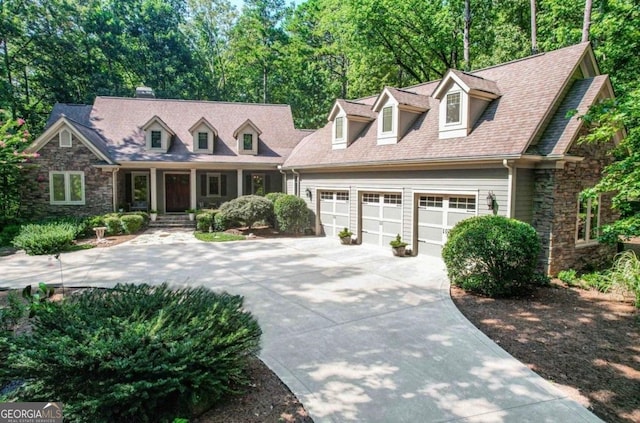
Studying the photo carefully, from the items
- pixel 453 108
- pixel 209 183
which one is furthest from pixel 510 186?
pixel 209 183

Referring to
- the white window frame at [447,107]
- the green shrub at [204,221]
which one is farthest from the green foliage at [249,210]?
the white window frame at [447,107]

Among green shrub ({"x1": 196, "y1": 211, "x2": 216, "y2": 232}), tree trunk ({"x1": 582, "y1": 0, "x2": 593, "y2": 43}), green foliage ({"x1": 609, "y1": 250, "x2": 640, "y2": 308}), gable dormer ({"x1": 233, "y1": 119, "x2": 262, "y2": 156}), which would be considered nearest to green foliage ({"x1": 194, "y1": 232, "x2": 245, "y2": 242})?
green shrub ({"x1": 196, "y1": 211, "x2": 216, "y2": 232})

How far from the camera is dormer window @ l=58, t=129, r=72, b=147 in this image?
16.9 m

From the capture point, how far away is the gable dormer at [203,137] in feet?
66.2

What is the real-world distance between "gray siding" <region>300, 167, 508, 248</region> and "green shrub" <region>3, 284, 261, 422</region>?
785 centimetres

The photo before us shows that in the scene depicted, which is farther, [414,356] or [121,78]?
[121,78]

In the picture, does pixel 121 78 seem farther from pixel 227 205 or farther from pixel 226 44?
pixel 227 205

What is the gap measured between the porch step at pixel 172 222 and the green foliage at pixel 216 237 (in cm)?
230

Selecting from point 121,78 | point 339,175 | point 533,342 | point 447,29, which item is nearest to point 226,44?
point 121,78

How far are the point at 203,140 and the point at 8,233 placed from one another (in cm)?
943

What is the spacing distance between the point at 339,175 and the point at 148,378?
12.5 m

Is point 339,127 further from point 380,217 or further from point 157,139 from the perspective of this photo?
point 157,139

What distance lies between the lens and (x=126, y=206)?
1958cm

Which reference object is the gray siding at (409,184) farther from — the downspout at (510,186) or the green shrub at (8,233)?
the green shrub at (8,233)
